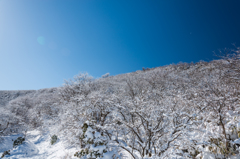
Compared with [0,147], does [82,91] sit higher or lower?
higher

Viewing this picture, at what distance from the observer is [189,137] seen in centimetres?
498

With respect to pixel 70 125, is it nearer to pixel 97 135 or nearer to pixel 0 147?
pixel 97 135

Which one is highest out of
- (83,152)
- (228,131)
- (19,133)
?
(228,131)

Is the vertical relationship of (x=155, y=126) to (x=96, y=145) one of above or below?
above

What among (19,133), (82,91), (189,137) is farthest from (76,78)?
(189,137)

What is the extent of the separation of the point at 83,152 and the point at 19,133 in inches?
819

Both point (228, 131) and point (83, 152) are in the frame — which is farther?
point (83, 152)

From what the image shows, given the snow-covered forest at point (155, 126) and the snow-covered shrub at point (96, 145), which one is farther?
the snow-covered shrub at point (96, 145)

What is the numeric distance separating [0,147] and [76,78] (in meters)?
15.1

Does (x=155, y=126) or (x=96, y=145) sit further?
(x=155, y=126)

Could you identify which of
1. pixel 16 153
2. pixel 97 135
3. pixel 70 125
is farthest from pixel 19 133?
pixel 97 135

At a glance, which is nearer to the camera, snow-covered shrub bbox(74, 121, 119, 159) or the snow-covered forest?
the snow-covered forest

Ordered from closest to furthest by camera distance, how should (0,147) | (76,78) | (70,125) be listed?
(70,125), (0,147), (76,78)

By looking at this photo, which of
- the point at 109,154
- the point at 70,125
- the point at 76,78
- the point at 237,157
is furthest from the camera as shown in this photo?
the point at 76,78
